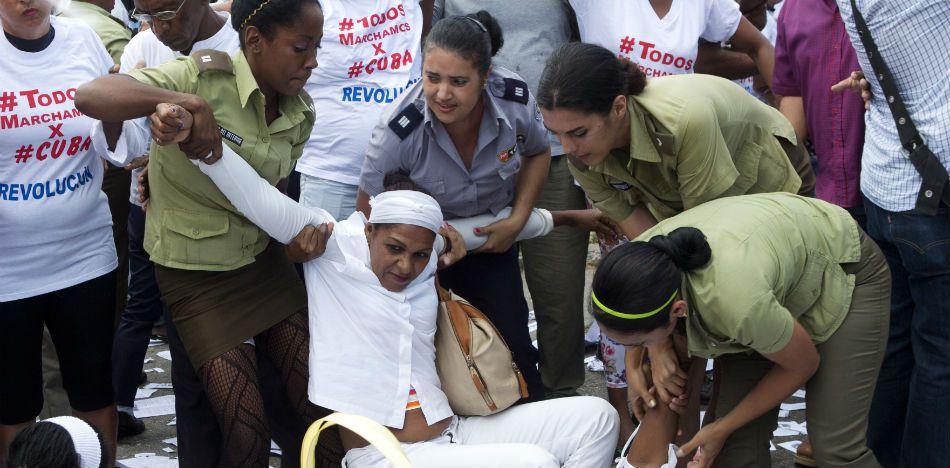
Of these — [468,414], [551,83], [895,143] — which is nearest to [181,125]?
[551,83]

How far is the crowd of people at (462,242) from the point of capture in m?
3.42

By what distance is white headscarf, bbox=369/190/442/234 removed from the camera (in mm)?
3680

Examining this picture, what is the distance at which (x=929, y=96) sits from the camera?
148 inches

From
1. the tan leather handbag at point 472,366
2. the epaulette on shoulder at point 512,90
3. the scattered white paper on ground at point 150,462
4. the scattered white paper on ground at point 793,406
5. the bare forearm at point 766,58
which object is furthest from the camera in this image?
the bare forearm at point 766,58

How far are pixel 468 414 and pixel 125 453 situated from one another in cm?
166

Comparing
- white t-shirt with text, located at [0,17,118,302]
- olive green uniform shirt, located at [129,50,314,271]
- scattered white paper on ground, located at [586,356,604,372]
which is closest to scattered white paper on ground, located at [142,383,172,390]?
white t-shirt with text, located at [0,17,118,302]

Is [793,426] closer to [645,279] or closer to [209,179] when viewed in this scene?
[645,279]

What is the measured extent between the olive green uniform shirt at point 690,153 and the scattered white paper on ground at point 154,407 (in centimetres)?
225

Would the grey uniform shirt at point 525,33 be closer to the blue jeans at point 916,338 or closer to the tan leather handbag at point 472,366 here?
the tan leather handbag at point 472,366

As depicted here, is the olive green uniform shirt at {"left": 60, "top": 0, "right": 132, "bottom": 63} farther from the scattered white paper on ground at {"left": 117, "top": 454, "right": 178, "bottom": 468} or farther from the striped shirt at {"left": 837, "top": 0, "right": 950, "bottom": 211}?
the striped shirt at {"left": 837, "top": 0, "right": 950, "bottom": 211}

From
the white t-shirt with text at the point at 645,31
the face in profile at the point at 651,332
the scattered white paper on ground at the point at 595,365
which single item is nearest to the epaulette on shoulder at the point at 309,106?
the face in profile at the point at 651,332

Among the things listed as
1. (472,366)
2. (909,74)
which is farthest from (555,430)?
(909,74)

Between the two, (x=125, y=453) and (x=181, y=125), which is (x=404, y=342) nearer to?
(x=181, y=125)

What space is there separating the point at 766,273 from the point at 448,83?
4.44 ft
